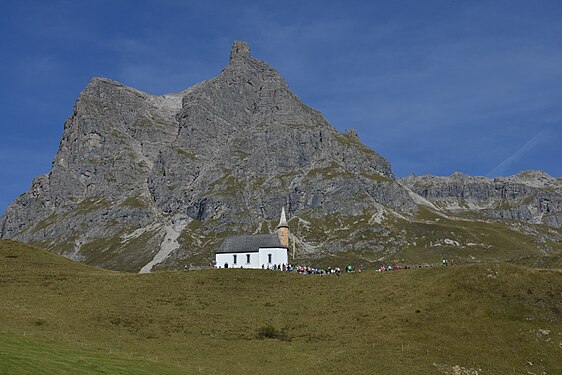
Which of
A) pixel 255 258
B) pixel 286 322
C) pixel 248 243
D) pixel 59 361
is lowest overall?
pixel 59 361

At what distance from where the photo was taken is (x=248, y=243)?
125 meters

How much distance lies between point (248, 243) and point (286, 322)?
184 feet

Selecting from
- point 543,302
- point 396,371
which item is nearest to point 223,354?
point 396,371

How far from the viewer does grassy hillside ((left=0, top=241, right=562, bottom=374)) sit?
53.8 metres

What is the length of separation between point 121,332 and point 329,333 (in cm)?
2284

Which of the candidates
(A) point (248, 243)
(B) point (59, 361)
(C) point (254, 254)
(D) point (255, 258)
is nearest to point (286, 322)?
(B) point (59, 361)

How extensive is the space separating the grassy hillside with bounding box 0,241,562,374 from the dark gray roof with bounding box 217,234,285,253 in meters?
34.2

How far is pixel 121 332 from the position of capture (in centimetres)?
6341

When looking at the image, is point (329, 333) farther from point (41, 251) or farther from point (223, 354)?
point (41, 251)

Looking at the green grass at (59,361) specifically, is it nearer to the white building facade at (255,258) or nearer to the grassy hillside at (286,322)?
the grassy hillside at (286,322)

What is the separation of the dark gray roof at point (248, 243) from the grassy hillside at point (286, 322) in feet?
112

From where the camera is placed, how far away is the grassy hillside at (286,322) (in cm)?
5384

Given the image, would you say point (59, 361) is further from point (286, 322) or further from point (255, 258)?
point (255, 258)

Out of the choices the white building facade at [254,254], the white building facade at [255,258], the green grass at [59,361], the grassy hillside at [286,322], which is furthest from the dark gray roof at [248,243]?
the green grass at [59,361]
